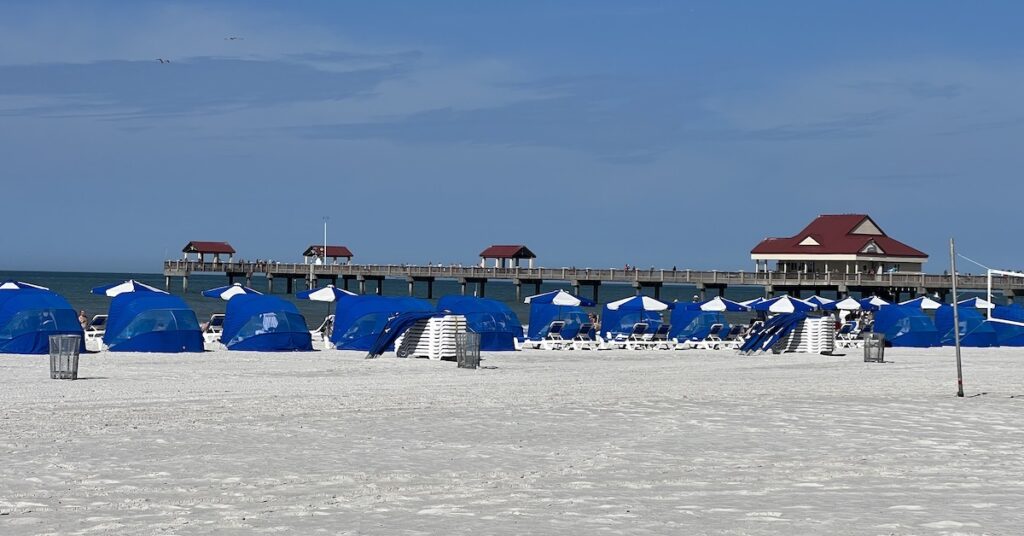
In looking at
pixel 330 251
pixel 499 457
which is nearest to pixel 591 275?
pixel 330 251

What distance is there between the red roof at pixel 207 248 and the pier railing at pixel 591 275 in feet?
7.19

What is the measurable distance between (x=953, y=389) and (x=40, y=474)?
14.4m

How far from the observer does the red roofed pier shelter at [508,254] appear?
90.1 metres

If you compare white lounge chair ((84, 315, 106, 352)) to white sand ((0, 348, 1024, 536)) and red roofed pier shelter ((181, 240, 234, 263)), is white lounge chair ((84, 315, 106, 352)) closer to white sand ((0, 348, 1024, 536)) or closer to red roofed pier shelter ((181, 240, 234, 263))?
white sand ((0, 348, 1024, 536))

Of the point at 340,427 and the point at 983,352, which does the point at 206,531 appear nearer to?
the point at 340,427

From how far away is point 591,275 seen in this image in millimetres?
81688

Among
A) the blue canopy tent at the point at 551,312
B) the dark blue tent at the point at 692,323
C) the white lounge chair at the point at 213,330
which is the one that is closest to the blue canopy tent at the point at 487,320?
the blue canopy tent at the point at 551,312

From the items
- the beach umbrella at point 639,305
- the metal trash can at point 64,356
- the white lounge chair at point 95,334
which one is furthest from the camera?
the beach umbrella at point 639,305

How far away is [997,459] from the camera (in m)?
11.5

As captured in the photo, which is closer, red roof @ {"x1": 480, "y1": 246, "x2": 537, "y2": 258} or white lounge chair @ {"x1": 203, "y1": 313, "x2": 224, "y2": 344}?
white lounge chair @ {"x1": 203, "y1": 313, "x2": 224, "y2": 344}

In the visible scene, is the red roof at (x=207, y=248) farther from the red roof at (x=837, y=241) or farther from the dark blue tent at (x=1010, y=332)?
the dark blue tent at (x=1010, y=332)

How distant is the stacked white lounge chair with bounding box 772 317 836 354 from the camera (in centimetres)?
3353

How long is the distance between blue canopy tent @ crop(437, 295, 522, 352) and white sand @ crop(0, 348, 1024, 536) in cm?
1042


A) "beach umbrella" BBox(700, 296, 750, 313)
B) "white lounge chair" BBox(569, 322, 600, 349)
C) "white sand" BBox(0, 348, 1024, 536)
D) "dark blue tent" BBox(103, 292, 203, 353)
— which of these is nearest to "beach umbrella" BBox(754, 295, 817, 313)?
"beach umbrella" BBox(700, 296, 750, 313)
